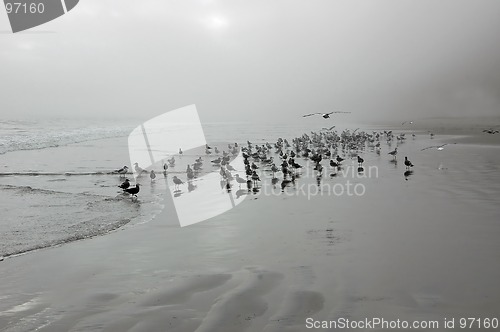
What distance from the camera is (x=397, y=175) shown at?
17.3 m

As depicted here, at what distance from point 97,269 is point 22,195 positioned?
9.47 meters

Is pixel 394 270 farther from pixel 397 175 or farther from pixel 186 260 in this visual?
pixel 397 175

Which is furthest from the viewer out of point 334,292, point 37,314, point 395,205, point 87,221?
point 395,205

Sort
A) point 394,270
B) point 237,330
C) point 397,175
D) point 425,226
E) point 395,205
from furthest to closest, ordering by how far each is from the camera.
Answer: point 397,175 → point 395,205 → point 425,226 → point 394,270 → point 237,330

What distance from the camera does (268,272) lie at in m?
6.63

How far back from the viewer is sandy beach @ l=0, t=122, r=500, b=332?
16.9 ft

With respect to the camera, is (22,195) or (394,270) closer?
(394,270)

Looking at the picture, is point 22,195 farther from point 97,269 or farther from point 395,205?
point 395,205

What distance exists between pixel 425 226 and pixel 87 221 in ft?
26.8

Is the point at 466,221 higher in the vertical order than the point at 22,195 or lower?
lower

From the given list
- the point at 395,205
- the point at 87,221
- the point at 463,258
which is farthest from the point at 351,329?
the point at 87,221

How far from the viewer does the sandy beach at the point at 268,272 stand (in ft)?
16.9

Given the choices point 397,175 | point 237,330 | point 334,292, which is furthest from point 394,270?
point 397,175

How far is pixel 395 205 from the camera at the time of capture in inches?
448
